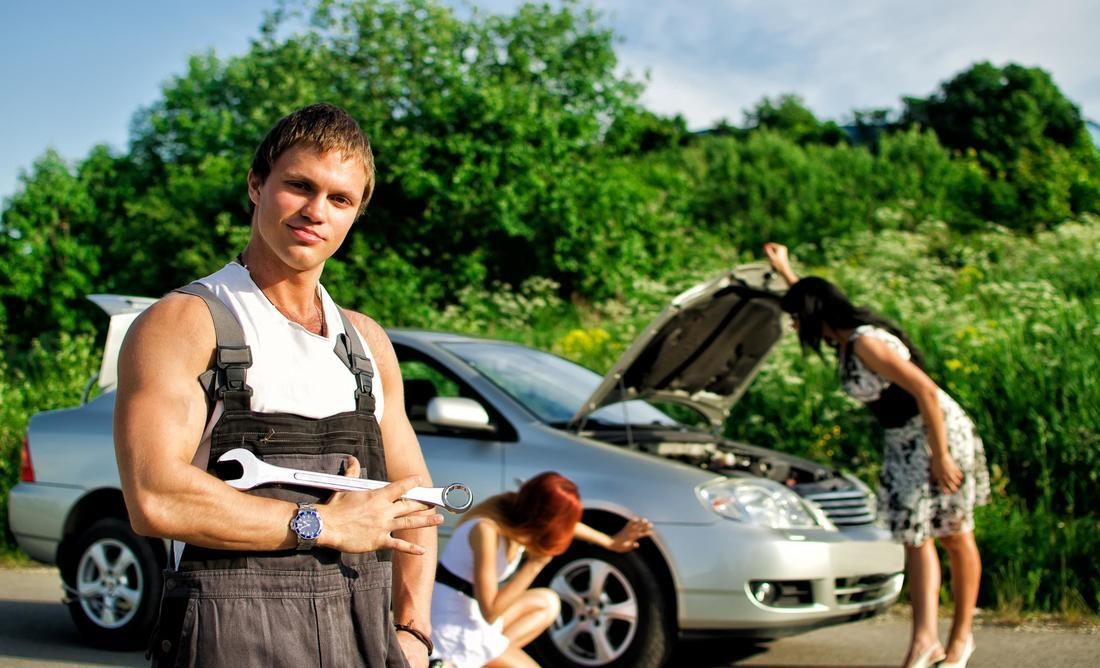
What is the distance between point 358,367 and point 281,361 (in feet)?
0.53

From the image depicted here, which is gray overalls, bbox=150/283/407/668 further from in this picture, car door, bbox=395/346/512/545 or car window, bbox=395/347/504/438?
car window, bbox=395/347/504/438

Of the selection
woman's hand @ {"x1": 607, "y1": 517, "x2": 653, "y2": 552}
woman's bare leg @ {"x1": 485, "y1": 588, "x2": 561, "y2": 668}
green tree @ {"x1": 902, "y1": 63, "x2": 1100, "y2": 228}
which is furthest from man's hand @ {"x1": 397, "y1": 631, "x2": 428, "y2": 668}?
green tree @ {"x1": 902, "y1": 63, "x2": 1100, "y2": 228}

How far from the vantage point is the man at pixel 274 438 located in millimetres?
1870

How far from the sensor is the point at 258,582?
6.39ft

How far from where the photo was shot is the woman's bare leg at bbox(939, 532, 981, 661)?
5.38 m

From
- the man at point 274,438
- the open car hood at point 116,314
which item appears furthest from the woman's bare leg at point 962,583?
the open car hood at point 116,314

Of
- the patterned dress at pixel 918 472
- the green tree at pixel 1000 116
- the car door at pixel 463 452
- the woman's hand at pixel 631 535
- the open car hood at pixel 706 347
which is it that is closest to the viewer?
the woman's hand at pixel 631 535

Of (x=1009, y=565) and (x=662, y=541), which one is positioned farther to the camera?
(x=1009, y=565)

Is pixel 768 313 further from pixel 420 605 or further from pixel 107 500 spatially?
pixel 420 605

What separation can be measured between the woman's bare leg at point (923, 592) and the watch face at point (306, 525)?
407cm

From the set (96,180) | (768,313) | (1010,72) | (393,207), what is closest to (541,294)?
(393,207)

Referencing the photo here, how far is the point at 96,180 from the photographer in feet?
121

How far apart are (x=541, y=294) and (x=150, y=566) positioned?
36.5 ft

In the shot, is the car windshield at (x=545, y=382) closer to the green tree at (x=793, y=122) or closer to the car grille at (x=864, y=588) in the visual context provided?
the car grille at (x=864, y=588)
